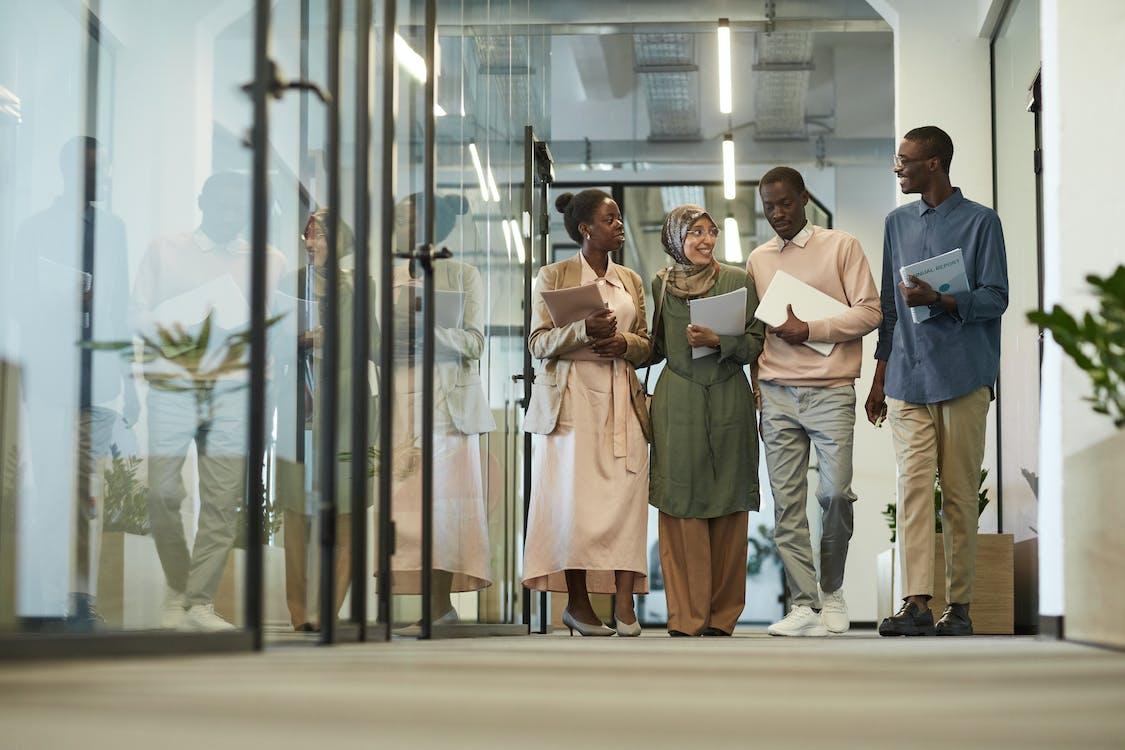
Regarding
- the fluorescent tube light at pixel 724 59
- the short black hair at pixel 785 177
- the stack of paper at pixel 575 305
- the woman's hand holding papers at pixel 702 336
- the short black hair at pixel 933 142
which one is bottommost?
the woman's hand holding papers at pixel 702 336

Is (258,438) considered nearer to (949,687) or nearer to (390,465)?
(390,465)

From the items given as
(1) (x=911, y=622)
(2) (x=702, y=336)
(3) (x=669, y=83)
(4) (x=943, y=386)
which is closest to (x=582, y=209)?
(2) (x=702, y=336)

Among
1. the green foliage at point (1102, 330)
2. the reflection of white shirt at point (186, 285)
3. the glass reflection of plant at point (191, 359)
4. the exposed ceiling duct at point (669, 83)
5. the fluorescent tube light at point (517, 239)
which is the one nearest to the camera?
the green foliage at point (1102, 330)

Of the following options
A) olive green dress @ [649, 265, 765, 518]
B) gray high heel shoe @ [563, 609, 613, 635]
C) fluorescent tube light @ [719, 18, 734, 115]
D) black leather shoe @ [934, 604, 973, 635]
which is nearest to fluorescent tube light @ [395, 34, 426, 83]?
olive green dress @ [649, 265, 765, 518]

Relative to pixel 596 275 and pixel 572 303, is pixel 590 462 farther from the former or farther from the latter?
pixel 596 275

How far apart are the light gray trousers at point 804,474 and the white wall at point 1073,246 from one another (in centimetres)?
125

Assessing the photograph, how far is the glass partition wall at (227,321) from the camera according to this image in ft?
10.4

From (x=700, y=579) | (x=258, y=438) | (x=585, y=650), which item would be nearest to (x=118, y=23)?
(x=258, y=438)

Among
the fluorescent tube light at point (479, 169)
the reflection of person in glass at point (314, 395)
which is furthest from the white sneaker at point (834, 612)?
the reflection of person in glass at point (314, 395)

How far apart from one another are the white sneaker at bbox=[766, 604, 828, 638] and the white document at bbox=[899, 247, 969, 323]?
1098 millimetres

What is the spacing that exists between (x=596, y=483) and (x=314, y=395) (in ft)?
6.71

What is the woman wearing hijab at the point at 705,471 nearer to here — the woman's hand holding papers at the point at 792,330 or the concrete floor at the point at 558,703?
the woman's hand holding papers at the point at 792,330

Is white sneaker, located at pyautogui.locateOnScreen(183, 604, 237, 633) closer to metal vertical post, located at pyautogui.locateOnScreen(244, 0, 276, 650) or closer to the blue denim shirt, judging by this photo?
metal vertical post, located at pyautogui.locateOnScreen(244, 0, 276, 650)

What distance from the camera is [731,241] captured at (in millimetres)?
11602
